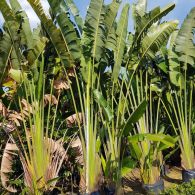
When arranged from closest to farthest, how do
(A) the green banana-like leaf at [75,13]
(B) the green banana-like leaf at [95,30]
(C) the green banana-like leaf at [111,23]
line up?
(B) the green banana-like leaf at [95,30], (C) the green banana-like leaf at [111,23], (A) the green banana-like leaf at [75,13]

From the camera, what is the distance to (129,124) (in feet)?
20.0

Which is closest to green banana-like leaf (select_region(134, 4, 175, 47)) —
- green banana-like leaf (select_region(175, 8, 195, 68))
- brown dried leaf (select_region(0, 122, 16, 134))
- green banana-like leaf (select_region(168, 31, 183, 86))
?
green banana-like leaf (select_region(175, 8, 195, 68))

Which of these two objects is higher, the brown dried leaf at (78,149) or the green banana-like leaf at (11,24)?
the green banana-like leaf at (11,24)

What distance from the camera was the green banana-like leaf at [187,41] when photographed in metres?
7.75

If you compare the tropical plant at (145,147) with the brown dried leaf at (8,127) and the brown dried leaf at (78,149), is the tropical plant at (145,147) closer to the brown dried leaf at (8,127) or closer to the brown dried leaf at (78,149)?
the brown dried leaf at (78,149)

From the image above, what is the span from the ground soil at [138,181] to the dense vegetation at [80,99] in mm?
580

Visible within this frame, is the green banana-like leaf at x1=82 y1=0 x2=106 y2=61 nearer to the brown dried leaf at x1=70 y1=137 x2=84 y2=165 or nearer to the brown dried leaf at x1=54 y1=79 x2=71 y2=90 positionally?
the brown dried leaf at x1=54 y1=79 x2=71 y2=90

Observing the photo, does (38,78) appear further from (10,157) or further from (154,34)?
(154,34)

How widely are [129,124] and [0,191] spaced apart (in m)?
2.61

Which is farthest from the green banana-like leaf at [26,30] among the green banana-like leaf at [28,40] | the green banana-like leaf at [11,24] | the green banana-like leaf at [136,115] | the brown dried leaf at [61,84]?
the green banana-like leaf at [136,115]

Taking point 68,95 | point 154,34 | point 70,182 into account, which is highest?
point 154,34

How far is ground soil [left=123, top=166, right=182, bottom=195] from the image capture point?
7.36 metres

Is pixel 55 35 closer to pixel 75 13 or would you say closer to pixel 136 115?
pixel 75 13

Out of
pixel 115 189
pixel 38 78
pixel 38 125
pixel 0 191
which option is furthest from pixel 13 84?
pixel 115 189
